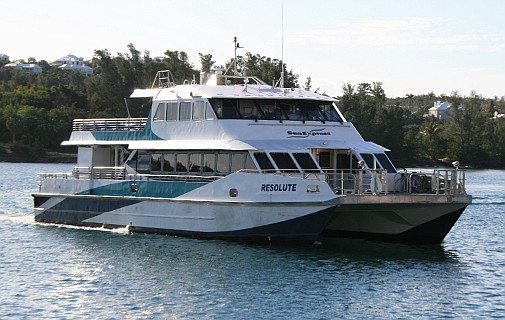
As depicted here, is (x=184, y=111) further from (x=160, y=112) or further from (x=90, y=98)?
(x=90, y=98)

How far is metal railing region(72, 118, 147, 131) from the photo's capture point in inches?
1198

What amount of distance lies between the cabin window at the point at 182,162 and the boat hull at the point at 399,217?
467 cm

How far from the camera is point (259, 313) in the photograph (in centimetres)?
1861

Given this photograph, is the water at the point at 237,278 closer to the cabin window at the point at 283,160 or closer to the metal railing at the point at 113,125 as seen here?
the cabin window at the point at 283,160

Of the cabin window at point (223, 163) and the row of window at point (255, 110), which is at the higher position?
the row of window at point (255, 110)

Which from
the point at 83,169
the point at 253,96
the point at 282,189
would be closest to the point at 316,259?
the point at 282,189

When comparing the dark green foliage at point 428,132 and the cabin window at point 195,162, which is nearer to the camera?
the cabin window at point 195,162

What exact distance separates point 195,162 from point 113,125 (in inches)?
193

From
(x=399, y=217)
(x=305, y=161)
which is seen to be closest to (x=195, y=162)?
(x=305, y=161)

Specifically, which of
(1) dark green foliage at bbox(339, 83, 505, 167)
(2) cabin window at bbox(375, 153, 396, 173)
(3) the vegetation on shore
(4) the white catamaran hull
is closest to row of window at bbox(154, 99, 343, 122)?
(2) cabin window at bbox(375, 153, 396, 173)

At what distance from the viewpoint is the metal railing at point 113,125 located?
30422 mm

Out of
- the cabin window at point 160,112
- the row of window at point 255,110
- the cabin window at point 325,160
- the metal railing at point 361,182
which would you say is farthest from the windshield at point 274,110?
the metal railing at point 361,182

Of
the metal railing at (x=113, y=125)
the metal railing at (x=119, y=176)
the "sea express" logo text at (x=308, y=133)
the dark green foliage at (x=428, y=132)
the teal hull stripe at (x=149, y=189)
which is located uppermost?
the dark green foliage at (x=428, y=132)

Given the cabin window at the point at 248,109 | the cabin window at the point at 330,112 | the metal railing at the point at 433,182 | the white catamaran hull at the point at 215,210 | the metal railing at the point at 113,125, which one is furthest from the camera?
the metal railing at the point at 113,125
